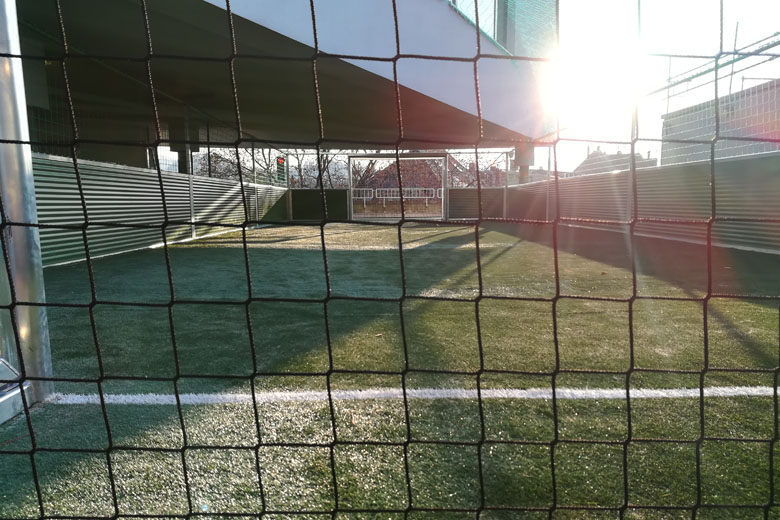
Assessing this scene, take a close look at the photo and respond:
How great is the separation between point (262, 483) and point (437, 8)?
582 cm

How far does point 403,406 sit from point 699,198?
5255mm

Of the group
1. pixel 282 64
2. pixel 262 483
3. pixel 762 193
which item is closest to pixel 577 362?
pixel 262 483

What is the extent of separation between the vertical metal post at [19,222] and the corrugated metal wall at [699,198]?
3066mm

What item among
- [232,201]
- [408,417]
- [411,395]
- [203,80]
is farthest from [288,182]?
[408,417]

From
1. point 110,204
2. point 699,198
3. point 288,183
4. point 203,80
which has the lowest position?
point 699,198

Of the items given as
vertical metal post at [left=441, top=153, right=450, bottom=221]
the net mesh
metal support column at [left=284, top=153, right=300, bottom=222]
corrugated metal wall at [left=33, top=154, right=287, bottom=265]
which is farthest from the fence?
metal support column at [left=284, top=153, right=300, bottom=222]

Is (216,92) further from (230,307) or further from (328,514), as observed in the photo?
(328,514)

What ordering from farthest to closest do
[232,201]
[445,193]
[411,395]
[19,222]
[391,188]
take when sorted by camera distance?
[391,188] < [445,193] < [232,201] < [411,395] < [19,222]

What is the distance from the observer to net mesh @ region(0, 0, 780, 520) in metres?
1.06

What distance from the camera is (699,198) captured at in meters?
5.39

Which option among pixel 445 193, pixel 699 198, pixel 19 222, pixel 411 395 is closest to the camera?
pixel 19 222

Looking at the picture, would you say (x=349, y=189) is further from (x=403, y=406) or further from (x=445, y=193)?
(x=403, y=406)

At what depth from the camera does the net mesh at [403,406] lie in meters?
1.06

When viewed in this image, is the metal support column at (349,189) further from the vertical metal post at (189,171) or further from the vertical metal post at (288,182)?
the vertical metal post at (189,171)
